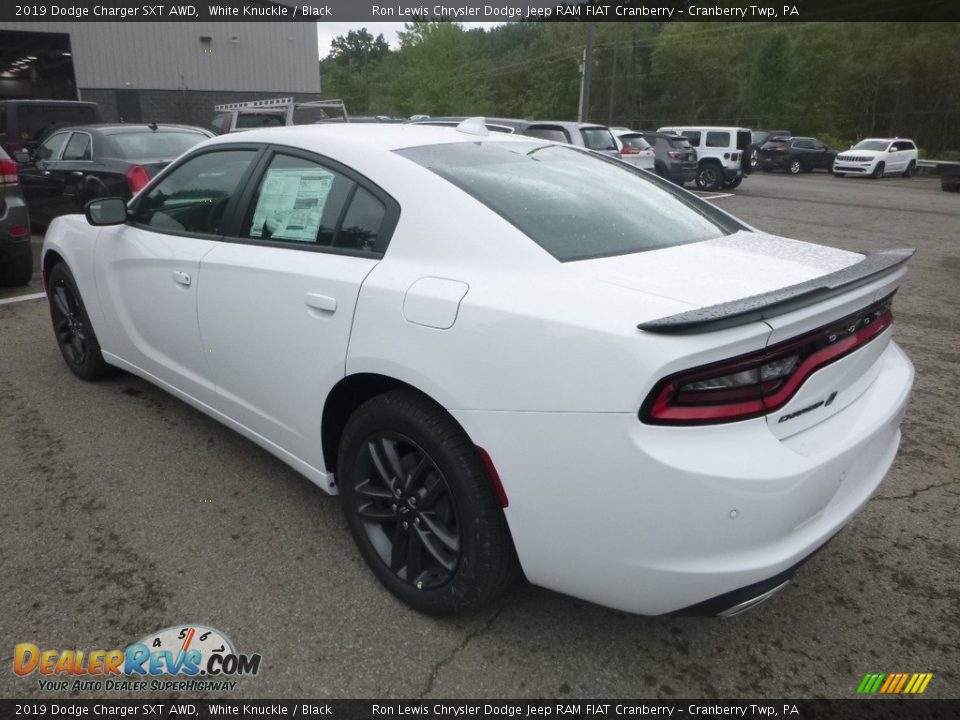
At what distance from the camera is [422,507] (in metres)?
2.21

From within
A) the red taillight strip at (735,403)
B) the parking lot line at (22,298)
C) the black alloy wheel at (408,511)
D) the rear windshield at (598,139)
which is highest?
the rear windshield at (598,139)

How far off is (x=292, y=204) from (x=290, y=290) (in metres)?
0.42

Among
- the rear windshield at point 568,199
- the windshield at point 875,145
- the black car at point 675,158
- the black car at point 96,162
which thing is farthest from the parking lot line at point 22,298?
the windshield at point 875,145

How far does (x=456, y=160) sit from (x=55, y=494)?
7.31 ft

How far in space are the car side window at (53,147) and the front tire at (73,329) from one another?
206 inches

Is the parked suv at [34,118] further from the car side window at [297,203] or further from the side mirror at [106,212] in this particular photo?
the car side window at [297,203]

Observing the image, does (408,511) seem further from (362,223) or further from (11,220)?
(11,220)

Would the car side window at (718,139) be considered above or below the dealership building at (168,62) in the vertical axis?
below

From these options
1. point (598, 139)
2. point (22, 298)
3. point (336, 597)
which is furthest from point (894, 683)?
point (598, 139)

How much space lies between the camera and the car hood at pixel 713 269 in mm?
1876

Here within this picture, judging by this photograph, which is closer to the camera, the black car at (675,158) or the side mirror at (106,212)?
the side mirror at (106,212)

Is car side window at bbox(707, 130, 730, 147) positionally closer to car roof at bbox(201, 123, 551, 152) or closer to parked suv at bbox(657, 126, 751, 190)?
parked suv at bbox(657, 126, 751, 190)

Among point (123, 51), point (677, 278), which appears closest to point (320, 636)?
point (677, 278)

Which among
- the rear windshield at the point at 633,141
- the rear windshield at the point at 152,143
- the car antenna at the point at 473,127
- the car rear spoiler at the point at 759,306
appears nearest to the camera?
the car rear spoiler at the point at 759,306
